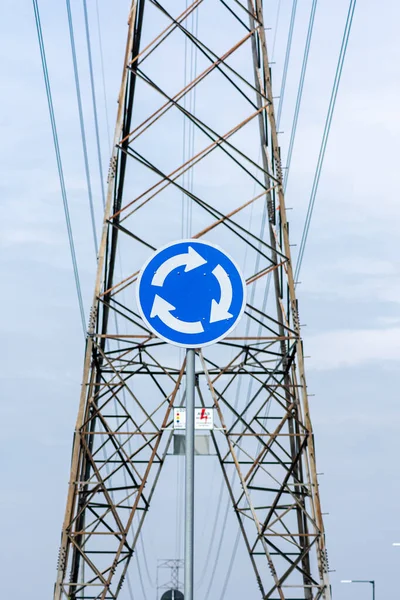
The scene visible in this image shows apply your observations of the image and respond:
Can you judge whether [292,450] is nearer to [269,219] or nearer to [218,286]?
[269,219]

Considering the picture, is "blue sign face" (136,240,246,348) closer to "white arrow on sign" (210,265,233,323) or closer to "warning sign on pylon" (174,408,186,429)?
"white arrow on sign" (210,265,233,323)

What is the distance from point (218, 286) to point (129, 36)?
17.7m

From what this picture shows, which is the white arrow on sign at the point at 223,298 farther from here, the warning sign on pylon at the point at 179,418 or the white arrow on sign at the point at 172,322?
the warning sign on pylon at the point at 179,418

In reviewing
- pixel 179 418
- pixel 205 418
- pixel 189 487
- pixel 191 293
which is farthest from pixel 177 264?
pixel 179 418

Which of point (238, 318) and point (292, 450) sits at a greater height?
point (292, 450)

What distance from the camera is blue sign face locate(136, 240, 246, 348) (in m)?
9.98

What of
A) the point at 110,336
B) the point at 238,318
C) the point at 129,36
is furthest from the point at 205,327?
the point at 129,36

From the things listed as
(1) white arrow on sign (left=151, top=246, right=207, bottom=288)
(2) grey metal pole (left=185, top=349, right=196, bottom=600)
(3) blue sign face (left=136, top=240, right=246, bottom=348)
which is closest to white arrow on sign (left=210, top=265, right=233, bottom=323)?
(3) blue sign face (left=136, top=240, right=246, bottom=348)

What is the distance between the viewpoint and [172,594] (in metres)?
69.9

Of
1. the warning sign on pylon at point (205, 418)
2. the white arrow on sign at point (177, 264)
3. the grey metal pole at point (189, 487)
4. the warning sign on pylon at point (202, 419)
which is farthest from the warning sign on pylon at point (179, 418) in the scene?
the grey metal pole at point (189, 487)

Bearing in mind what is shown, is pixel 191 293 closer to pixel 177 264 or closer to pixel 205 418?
pixel 177 264

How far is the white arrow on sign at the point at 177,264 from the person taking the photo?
10109 mm

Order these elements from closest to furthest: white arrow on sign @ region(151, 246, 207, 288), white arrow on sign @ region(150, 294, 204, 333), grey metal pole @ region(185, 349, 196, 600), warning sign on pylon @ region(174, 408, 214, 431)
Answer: grey metal pole @ region(185, 349, 196, 600)
white arrow on sign @ region(150, 294, 204, 333)
white arrow on sign @ region(151, 246, 207, 288)
warning sign on pylon @ region(174, 408, 214, 431)

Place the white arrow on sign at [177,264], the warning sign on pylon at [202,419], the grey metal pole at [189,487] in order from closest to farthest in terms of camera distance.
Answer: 1. the grey metal pole at [189,487]
2. the white arrow on sign at [177,264]
3. the warning sign on pylon at [202,419]
